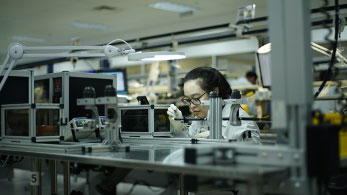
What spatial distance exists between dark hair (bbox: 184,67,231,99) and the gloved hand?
31 cm

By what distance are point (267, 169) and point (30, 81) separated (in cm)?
189

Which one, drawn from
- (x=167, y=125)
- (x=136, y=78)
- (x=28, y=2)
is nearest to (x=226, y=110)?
(x=167, y=125)

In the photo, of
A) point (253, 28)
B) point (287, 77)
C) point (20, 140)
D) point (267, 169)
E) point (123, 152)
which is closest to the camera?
point (267, 169)

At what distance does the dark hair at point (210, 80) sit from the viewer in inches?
103

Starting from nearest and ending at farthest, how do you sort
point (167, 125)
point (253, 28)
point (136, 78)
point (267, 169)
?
point (267, 169) → point (167, 125) → point (253, 28) → point (136, 78)

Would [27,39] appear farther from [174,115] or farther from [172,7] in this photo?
[174,115]

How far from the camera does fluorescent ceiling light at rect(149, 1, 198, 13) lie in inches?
277

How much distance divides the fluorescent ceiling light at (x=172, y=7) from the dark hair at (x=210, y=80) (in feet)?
14.7

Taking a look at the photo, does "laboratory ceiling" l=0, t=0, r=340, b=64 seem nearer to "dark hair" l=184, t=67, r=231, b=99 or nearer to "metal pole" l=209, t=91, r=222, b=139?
"dark hair" l=184, t=67, r=231, b=99

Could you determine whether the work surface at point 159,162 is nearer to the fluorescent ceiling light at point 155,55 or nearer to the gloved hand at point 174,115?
the gloved hand at point 174,115

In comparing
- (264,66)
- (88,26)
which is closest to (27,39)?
(88,26)

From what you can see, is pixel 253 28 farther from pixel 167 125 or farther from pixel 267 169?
pixel 267 169

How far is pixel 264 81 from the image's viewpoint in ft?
11.4

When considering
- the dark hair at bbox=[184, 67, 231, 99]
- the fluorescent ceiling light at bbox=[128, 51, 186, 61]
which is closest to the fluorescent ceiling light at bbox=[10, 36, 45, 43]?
the dark hair at bbox=[184, 67, 231, 99]
